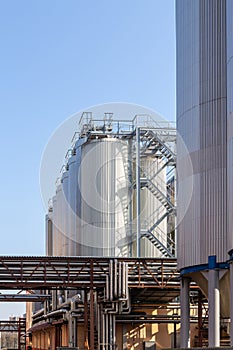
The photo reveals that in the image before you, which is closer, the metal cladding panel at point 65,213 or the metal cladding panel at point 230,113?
the metal cladding panel at point 230,113

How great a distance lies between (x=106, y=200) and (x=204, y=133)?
15427 mm

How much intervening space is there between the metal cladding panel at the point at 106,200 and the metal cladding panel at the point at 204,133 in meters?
13.2

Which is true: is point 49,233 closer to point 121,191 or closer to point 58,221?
point 58,221

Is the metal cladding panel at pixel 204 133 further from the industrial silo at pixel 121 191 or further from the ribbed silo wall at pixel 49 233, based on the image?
the ribbed silo wall at pixel 49 233

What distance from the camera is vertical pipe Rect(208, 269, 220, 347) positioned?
25.7 meters

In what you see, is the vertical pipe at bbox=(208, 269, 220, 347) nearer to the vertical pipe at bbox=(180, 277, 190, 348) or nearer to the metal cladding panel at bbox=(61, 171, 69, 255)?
the vertical pipe at bbox=(180, 277, 190, 348)

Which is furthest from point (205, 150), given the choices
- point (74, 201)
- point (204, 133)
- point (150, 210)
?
point (74, 201)

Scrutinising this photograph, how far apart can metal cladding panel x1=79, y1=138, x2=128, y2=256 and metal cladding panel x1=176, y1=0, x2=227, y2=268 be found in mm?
13168

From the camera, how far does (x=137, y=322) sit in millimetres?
44062

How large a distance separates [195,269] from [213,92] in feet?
20.2

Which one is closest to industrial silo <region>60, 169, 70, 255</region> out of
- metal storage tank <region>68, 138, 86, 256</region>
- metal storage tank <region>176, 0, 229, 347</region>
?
metal storage tank <region>68, 138, 86, 256</region>

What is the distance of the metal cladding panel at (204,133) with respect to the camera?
26.4 m

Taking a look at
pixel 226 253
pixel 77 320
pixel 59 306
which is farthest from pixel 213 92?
pixel 59 306

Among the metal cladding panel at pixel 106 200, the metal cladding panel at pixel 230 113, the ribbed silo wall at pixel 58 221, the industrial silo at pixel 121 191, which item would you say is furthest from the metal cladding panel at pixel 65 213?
the metal cladding panel at pixel 230 113
